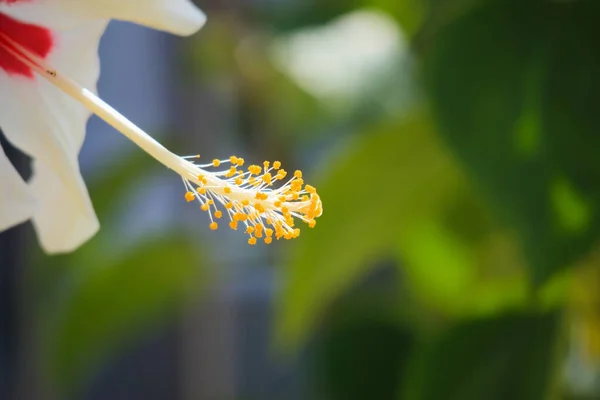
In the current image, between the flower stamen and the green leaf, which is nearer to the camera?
the flower stamen

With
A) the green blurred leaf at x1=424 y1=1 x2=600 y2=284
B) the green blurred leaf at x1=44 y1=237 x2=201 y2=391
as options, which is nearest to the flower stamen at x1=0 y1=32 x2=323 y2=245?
the green blurred leaf at x1=424 y1=1 x2=600 y2=284

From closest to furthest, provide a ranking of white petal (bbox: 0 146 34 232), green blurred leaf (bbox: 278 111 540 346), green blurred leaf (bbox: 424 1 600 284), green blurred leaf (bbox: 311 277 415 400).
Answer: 1. white petal (bbox: 0 146 34 232)
2. green blurred leaf (bbox: 424 1 600 284)
3. green blurred leaf (bbox: 278 111 540 346)
4. green blurred leaf (bbox: 311 277 415 400)

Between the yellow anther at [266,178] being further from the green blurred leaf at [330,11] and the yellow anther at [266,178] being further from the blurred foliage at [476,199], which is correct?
the green blurred leaf at [330,11]

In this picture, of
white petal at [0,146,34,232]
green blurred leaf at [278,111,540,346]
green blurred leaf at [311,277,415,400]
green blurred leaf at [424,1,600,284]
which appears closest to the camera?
white petal at [0,146,34,232]

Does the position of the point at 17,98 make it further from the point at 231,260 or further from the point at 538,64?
the point at 231,260

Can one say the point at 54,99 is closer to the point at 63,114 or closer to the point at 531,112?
the point at 63,114

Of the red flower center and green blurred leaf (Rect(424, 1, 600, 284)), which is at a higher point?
green blurred leaf (Rect(424, 1, 600, 284))

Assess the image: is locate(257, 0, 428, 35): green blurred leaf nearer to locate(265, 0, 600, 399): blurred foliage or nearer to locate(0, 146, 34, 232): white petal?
locate(265, 0, 600, 399): blurred foliage

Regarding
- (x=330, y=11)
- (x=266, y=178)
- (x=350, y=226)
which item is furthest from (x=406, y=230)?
(x=266, y=178)
